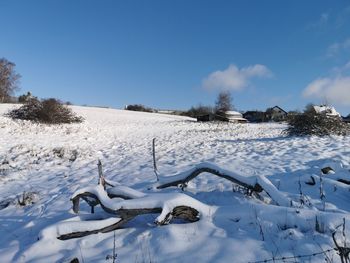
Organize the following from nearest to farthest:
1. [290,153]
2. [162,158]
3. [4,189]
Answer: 1. [4,189]
2. [290,153]
3. [162,158]

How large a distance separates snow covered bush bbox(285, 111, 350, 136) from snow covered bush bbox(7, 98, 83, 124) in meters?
17.3

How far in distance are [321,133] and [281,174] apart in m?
8.65

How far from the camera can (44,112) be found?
25250 mm

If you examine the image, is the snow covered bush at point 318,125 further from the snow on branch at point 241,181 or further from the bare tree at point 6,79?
the bare tree at point 6,79

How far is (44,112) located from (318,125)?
19003mm

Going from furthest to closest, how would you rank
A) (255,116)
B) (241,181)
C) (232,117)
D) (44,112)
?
(255,116) < (232,117) < (44,112) < (241,181)

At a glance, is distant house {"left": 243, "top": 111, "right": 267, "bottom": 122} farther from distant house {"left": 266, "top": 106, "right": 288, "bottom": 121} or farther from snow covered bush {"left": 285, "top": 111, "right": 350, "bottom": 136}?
snow covered bush {"left": 285, "top": 111, "right": 350, "bottom": 136}

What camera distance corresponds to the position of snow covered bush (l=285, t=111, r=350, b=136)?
1563 centimetres

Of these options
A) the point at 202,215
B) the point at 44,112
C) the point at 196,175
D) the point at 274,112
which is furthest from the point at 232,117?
the point at 202,215

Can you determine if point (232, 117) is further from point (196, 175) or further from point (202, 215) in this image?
point (202, 215)

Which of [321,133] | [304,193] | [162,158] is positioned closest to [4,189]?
[162,158]

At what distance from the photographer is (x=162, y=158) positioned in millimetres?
11930

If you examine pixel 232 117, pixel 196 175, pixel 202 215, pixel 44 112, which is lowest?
pixel 202 215

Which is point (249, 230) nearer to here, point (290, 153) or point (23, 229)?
point (23, 229)
